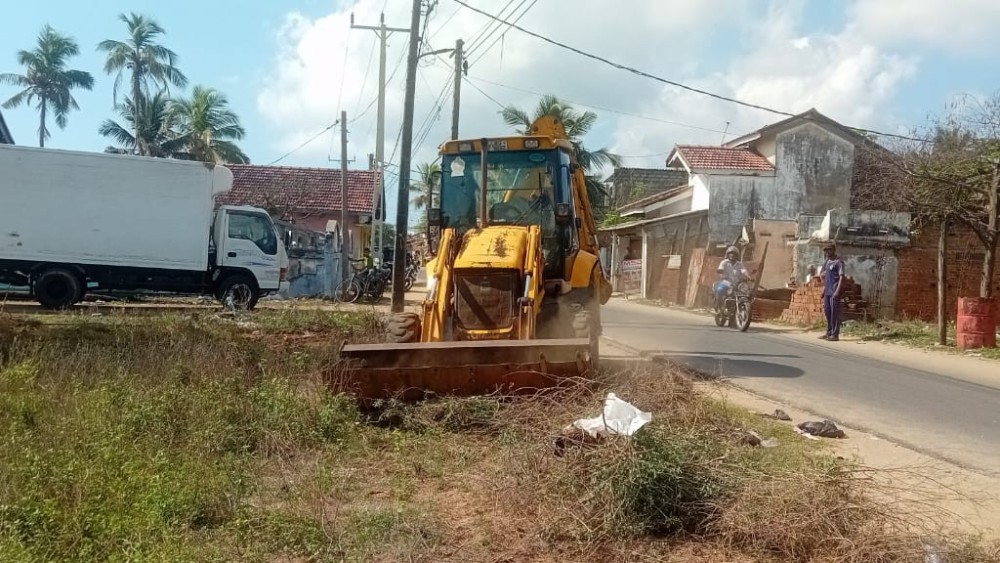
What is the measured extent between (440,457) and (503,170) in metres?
4.65

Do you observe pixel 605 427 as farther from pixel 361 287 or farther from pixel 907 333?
pixel 361 287

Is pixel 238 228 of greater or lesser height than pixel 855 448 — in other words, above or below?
above

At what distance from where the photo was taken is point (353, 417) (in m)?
7.16

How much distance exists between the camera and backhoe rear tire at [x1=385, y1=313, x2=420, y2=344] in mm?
8477

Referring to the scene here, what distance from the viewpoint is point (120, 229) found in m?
18.4

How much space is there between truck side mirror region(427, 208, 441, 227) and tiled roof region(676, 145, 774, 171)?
2741 cm

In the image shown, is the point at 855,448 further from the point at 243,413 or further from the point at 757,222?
the point at 757,222

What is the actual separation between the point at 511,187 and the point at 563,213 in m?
0.82

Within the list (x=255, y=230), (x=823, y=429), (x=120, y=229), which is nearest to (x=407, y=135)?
(x=255, y=230)

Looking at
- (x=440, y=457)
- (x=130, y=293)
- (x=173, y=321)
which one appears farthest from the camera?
(x=130, y=293)

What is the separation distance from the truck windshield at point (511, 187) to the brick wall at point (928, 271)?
1534cm

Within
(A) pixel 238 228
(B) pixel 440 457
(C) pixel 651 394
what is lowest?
(B) pixel 440 457

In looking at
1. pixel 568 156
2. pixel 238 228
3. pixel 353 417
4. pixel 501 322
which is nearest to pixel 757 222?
pixel 238 228

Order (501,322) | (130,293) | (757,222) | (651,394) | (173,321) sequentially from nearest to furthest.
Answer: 1. (651,394)
2. (501,322)
3. (173,321)
4. (130,293)
5. (757,222)
